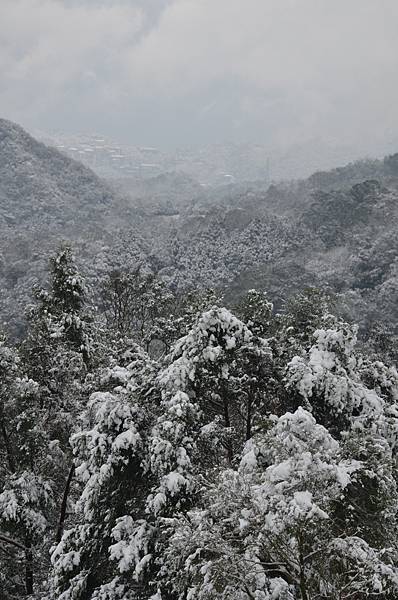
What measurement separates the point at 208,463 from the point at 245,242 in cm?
6466

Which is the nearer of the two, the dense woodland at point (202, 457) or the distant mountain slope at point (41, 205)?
the dense woodland at point (202, 457)

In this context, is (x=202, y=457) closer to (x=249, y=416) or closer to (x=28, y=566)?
(x=249, y=416)

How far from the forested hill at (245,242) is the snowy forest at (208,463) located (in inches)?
1488

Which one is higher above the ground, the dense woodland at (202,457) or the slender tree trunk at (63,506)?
the dense woodland at (202,457)

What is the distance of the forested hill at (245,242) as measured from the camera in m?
56.4

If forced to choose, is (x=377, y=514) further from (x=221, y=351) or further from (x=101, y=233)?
(x=101, y=233)

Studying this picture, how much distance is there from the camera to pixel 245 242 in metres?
71.6

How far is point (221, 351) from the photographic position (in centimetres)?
760

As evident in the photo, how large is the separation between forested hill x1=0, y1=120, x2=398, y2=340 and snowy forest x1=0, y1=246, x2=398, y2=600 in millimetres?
37801

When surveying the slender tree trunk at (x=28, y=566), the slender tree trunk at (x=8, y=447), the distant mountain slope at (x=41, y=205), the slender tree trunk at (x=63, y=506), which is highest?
the distant mountain slope at (x=41, y=205)

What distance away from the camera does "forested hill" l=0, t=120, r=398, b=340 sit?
185 ft

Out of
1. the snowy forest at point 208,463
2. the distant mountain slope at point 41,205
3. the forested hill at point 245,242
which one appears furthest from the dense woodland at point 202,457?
the distant mountain slope at point 41,205

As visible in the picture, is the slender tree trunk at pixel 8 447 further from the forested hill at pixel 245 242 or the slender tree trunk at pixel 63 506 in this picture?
the forested hill at pixel 245 242

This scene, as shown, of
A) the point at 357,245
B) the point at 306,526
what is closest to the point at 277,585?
the point at 306,526
